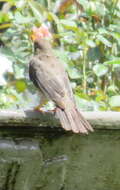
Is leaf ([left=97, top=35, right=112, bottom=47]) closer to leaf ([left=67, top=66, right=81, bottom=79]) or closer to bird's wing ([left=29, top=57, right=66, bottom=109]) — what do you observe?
leaf ([left=67, top=66, right=81, bottom=79])

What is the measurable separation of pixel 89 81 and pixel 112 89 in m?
0.21

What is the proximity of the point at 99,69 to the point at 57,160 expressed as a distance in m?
1.48

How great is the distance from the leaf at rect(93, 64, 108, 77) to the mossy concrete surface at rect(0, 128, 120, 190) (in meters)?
1.33

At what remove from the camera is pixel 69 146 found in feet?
9.80

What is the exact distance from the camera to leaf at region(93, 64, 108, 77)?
14.1 feet

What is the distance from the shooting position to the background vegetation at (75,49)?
4188mm

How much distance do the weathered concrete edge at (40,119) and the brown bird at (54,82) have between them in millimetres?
56

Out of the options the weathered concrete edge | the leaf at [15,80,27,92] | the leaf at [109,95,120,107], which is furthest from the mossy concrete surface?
the leaf at [15,80,27,92]

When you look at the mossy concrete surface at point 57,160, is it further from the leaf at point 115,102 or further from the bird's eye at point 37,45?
the bird's eye at point 37,45

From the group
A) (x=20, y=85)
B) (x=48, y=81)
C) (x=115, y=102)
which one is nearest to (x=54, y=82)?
(x=48, y=81)

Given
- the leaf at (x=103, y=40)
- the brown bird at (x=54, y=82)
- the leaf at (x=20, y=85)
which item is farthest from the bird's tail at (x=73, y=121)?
the leaf at (x=103, y=40)

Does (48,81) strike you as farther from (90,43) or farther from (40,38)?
(90,43)

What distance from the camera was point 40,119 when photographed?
2910 millimetres

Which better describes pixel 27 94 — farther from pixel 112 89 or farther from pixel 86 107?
pixel 112 89
